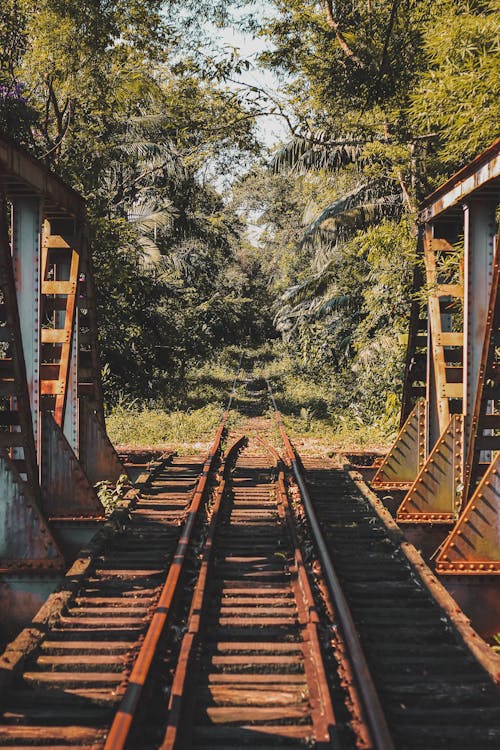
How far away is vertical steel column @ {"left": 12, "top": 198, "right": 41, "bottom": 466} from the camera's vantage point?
7.61 m

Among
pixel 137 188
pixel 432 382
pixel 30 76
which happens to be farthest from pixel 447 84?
pixel 137 188

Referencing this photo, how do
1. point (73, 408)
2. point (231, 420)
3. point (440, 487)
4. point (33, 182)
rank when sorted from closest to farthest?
point (33, 182) < point (440, 487) < point (73, 408) < point (231, 420)

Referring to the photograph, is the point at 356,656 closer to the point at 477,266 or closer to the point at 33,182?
the point at 477,266

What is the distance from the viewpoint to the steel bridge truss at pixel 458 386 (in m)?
6.55

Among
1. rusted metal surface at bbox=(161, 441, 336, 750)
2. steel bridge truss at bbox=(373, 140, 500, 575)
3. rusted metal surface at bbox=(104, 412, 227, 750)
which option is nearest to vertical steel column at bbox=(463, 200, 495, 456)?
steel bridge truss at bbox=(373, 140, 500, 575)

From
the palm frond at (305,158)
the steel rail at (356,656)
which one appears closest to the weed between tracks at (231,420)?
the steel rail at (356,656)

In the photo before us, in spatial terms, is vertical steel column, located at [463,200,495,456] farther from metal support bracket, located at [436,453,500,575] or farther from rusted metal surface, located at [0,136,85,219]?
rusted metal surface, located at [0,136,85,219]

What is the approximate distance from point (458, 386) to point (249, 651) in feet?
15.5

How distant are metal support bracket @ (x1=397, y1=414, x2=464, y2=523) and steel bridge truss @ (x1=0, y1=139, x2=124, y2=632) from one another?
12.5 ft

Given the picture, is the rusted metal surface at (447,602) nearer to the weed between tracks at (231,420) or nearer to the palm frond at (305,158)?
the weed between tracks at (231,420)

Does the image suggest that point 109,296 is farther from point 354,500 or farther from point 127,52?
point 354,500

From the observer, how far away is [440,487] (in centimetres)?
830

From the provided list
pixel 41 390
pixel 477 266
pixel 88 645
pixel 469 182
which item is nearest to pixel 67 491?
pixel 41 390

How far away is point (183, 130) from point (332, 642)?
40.8ft
